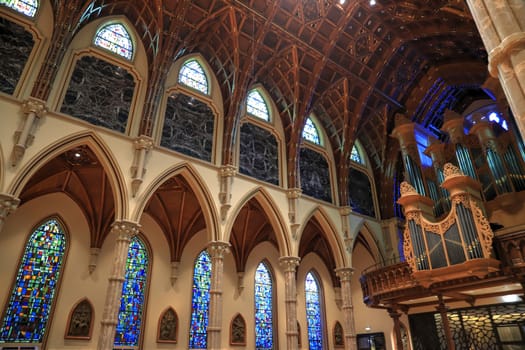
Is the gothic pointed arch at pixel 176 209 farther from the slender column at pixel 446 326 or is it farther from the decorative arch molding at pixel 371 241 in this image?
the slender column at pixel 446 326

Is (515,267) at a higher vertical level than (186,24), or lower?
lower

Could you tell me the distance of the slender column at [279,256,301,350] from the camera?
1230cm

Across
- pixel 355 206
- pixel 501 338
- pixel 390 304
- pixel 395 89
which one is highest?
pixel 395 89

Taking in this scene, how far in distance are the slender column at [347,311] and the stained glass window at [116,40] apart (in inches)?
465

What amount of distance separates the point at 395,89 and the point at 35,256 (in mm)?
16963

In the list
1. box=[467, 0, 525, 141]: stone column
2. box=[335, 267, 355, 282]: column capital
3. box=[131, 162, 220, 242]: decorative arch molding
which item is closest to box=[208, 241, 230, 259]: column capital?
box=[131, 162, 220, 242]: decorative arch molding

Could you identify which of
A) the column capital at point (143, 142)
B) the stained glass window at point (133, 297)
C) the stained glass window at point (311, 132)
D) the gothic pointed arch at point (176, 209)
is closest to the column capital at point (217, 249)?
the gothic pointed arch at point (176, 209)

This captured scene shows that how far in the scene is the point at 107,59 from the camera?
1252 cm

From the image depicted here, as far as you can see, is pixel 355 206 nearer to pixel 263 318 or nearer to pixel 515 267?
pixel 263 318

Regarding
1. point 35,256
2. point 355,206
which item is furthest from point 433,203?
point 35,256

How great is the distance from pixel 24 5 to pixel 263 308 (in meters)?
14.4

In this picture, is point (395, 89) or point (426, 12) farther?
point (395, 89)

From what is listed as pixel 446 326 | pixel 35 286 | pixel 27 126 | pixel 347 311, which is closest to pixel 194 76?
pixel 27 126

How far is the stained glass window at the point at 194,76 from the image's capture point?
47.5ft
